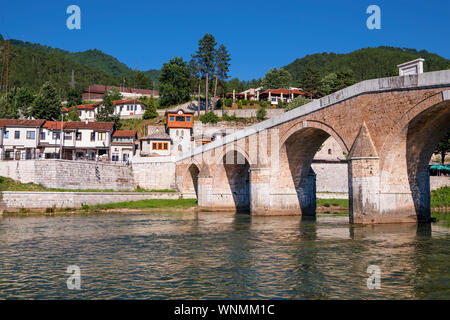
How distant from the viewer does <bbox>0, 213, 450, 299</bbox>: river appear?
819 cm

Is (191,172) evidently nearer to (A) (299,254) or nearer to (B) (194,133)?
(B) (194,133)

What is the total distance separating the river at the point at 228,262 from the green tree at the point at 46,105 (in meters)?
46.9

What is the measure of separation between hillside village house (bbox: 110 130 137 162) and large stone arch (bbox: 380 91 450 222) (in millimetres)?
37221

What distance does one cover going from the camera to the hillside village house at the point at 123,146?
49.8m

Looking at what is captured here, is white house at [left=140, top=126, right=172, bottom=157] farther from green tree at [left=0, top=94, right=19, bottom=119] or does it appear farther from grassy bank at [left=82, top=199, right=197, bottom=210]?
green tree at [left=0, top=94, right=19, bottom=119]

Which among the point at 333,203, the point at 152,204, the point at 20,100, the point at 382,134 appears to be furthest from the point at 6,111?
the point at 382,134

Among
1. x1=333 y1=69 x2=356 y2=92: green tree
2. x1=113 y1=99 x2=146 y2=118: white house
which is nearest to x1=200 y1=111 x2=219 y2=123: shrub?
x1=113 y1=99 x2=146 y2=118: white house

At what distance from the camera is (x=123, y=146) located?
50062 millimetres

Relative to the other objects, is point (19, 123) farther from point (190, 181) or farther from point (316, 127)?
point (316, 127)

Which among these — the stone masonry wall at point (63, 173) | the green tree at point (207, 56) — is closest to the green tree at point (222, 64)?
the green tree at point (207, 56)

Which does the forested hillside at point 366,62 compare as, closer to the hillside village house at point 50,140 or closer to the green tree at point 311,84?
the green tree at point 311,84

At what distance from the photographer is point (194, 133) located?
55.2m

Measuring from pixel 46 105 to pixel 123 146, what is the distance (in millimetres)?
19703
